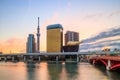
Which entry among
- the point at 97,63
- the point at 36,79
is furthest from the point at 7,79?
the point at 97,63

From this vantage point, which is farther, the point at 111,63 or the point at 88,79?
the point at 111,63

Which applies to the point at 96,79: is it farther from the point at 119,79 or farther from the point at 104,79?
the point at 119,79

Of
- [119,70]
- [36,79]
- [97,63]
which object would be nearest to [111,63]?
[119,70]

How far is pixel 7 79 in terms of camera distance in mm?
53094

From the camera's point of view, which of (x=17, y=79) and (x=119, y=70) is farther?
(x=119, y=70)

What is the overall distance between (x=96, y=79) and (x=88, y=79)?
176 cm

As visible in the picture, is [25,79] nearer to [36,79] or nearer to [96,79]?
[36,79]

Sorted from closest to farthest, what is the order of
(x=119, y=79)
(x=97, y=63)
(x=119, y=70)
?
(x=119, y=79) → (x=119, y=70) → (x=97, y=63)

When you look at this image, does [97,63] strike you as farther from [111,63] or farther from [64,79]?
[64,79]

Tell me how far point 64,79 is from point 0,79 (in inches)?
529

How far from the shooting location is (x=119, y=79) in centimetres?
5034

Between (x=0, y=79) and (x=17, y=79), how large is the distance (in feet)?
11.6

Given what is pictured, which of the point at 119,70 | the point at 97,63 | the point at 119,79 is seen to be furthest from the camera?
the point at 97,63

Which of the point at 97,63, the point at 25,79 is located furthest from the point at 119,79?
the point at 97,63
